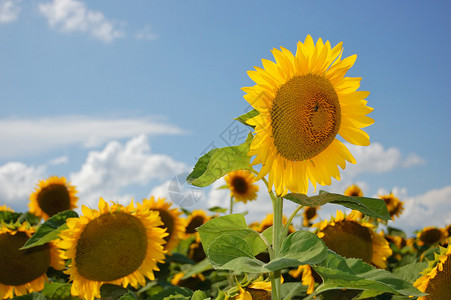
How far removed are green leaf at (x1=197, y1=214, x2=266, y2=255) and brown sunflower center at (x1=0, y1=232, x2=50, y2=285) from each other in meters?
2.89

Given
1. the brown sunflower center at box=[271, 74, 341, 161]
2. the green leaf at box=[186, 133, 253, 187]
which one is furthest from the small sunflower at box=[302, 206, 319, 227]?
the green leaf at box=[186, 133, 253, 187]

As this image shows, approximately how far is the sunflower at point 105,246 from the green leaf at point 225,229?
5.13 feet

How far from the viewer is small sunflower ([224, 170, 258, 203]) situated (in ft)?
23.7

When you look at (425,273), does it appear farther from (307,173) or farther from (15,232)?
(15,232)

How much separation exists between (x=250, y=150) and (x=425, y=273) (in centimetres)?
173

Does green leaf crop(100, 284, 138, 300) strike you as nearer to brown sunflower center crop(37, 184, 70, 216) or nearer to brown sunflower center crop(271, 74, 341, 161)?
brown sunflower center crop(271, 74, 341, 161)

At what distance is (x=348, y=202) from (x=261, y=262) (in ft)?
1.82

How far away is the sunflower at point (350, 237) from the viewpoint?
343cm

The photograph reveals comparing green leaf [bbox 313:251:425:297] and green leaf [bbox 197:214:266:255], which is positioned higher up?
green leaf [bbox 197:214:266:255]

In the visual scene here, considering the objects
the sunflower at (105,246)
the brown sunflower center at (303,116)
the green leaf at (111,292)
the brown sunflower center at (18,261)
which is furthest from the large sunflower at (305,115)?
the brown sunflower center at (18,261)

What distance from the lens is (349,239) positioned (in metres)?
3.49

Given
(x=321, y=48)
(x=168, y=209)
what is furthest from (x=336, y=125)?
(x=168, y=209)

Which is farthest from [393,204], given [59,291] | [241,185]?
[59,291]

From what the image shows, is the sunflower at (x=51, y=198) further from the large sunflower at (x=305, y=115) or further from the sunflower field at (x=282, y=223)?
the large sunflower at (x=305, y=115)
